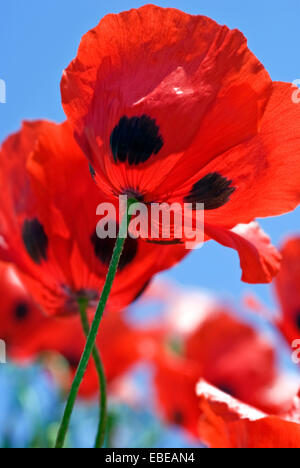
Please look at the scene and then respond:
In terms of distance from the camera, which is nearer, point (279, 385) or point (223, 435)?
point (223, 435)

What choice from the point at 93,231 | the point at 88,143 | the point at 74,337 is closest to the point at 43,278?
the point at 93,231

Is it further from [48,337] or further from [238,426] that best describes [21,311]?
[238,426]

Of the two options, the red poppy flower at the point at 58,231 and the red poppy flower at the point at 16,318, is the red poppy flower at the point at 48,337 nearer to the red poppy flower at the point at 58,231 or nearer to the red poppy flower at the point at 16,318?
the red poppy flower at the point at 16,318

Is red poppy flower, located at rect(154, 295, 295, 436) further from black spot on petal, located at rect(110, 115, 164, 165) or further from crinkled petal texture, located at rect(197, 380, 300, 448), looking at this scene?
black spot on petal, located at rect(110, 115, 164, 165)

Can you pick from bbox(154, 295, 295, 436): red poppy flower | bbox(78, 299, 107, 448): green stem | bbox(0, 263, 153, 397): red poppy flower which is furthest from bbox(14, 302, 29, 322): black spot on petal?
bbox(78, 299, 107, 448): green stem

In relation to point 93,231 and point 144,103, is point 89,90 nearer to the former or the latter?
point 144,103

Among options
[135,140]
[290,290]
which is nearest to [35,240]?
[135,140]
